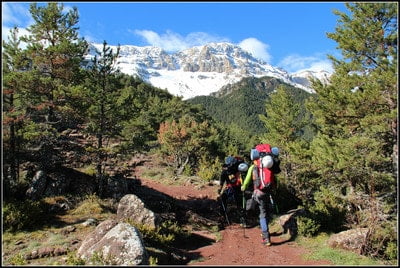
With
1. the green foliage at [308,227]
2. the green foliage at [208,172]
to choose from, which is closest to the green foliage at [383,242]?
the green foliage at [308,227]

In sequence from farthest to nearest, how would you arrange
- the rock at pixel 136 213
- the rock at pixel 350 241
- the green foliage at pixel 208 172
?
the green foliage at pixel 208 172
the rock at pixel 136 213
the rock at pixel 350 241

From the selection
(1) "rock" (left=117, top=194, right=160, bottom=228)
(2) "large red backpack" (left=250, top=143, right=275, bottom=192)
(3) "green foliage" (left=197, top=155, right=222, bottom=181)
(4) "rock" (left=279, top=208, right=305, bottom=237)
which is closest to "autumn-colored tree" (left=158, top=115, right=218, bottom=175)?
(3) "green foliage" (left=197, top=155, right=222, bottom=181)

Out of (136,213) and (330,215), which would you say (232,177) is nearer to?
(136,213)

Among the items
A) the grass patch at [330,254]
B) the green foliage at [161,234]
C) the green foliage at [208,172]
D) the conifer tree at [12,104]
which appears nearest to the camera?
the grass patch at [330,254]

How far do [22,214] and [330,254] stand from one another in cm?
1108

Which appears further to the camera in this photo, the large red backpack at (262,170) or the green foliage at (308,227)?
the green foliage at (308,227)

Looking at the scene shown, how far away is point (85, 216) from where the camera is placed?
43.1 feet

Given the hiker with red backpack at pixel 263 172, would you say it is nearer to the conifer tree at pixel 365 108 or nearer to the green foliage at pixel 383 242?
the green foliage at pixel 383 242

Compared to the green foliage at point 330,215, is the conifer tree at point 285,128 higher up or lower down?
higher up

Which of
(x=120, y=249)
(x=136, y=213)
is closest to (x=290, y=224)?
(x=136, y=213)

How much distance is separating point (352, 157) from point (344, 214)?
2.70 meters

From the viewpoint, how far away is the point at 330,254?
Result: 910 centimetres

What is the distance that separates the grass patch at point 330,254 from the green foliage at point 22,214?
10171 millimetres

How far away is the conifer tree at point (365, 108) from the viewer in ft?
38.9
